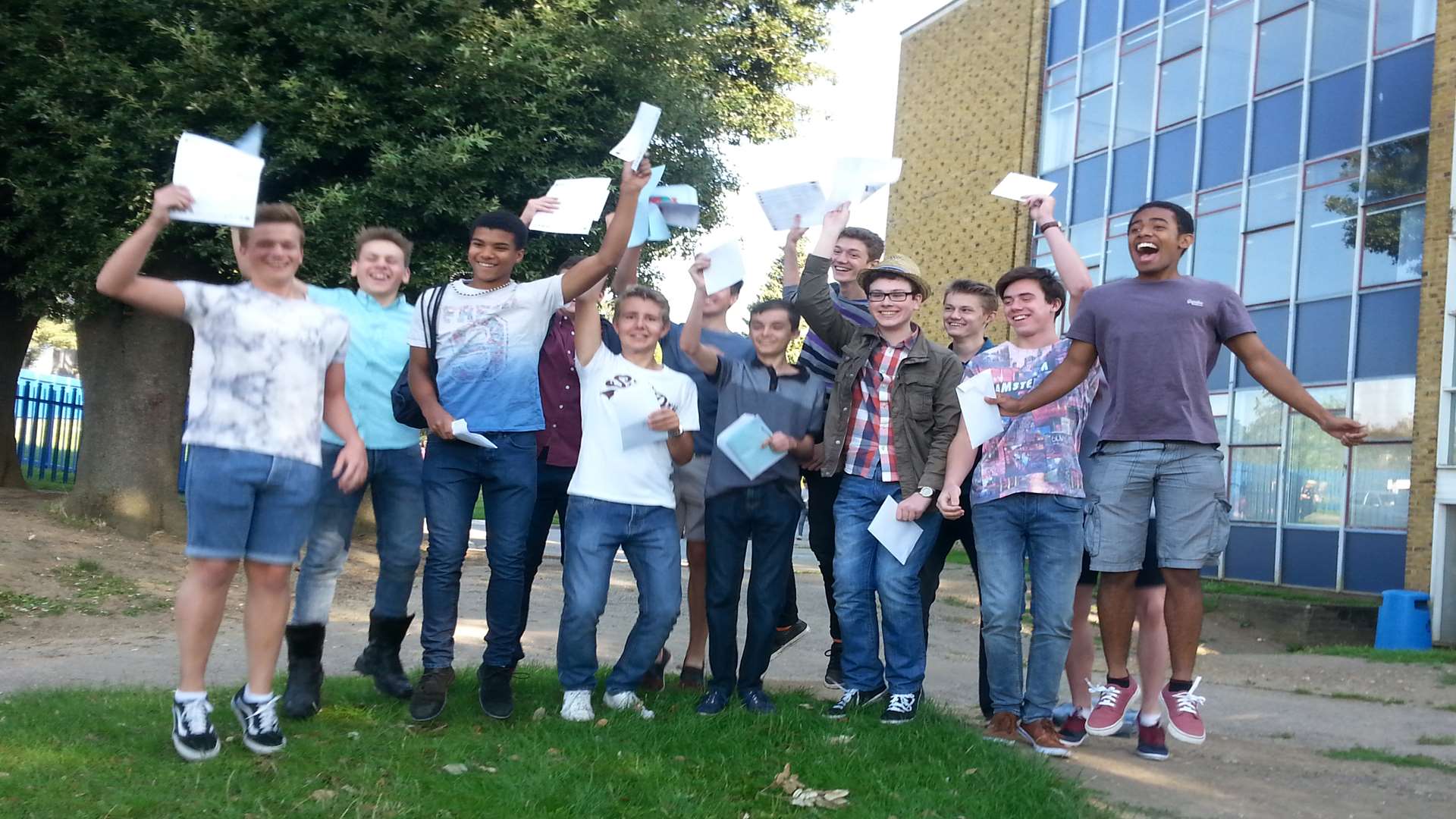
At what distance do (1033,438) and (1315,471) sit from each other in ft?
44.2

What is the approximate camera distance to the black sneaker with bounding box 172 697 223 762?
4.23 metres

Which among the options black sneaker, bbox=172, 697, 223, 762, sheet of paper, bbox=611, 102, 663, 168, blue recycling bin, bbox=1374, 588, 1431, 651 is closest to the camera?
black sneaker, bbox=172, 697, 223, 762

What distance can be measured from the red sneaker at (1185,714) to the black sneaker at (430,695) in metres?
2.95

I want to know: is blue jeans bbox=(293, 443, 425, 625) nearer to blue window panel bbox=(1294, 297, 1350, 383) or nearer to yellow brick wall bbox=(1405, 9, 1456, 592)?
yellow brick wall bbox=(1405, 9, 1456, 592)

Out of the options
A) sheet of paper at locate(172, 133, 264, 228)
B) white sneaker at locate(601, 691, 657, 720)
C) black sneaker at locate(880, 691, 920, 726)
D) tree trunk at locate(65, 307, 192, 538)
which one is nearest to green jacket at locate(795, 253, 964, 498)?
black sneaker at locate(880, 691, 920, 726)

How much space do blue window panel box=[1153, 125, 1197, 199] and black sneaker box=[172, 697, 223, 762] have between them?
17971 millimetres

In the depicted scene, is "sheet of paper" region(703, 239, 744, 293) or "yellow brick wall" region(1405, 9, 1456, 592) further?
"yellow brick wall" region(1405, 9, 1456, 592)

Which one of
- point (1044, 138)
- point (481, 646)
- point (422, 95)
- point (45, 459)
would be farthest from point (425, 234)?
point (1044, 138)

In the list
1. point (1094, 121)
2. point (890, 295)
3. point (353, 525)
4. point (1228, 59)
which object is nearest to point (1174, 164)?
point (1228, 59)

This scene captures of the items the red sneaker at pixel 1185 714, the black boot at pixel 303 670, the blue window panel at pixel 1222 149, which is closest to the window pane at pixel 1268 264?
the blue window panel at pixel 1222 149

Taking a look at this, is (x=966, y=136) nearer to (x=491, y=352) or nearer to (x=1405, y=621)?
(x=1405, y=621)

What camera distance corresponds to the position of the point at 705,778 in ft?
14.5

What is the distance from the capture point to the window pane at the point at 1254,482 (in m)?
17.7

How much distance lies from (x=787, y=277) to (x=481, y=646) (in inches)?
146
